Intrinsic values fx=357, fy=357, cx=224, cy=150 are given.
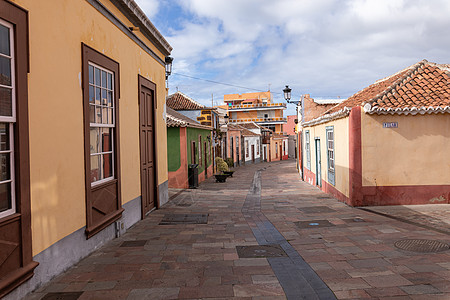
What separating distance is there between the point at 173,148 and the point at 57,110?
1231 centimetres

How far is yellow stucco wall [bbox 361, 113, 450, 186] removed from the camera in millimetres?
9867

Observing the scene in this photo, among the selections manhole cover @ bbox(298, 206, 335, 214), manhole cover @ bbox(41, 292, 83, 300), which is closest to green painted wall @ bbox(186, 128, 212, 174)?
manhole cover @ bbox(298, 206, 335, 214)

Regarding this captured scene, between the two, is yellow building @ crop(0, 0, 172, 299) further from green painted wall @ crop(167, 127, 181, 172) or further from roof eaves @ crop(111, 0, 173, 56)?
green painted wall @ crop(167, 127, 181, 172)

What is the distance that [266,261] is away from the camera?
548 centimetres

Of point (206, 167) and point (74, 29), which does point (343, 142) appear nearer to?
point (74, 29)

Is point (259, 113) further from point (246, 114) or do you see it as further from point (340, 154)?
point (340, 154)

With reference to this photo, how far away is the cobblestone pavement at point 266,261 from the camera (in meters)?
4.33

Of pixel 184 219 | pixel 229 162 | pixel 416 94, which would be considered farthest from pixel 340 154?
pixel 229 162

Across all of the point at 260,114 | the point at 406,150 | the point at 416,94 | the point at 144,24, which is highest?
the point at 260,114

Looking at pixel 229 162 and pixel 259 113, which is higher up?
pixel 259 113

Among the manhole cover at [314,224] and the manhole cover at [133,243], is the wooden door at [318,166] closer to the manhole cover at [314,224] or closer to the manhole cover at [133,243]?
the manhole cover at [314,224]

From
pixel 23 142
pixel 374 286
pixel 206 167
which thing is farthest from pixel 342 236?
pixel 206 167

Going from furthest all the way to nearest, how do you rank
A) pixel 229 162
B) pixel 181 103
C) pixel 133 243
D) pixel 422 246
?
pixel 229 162, pixel 181 103, pixel 133 243, pixel 422 246

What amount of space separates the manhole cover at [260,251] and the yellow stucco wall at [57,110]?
2.61 metres
